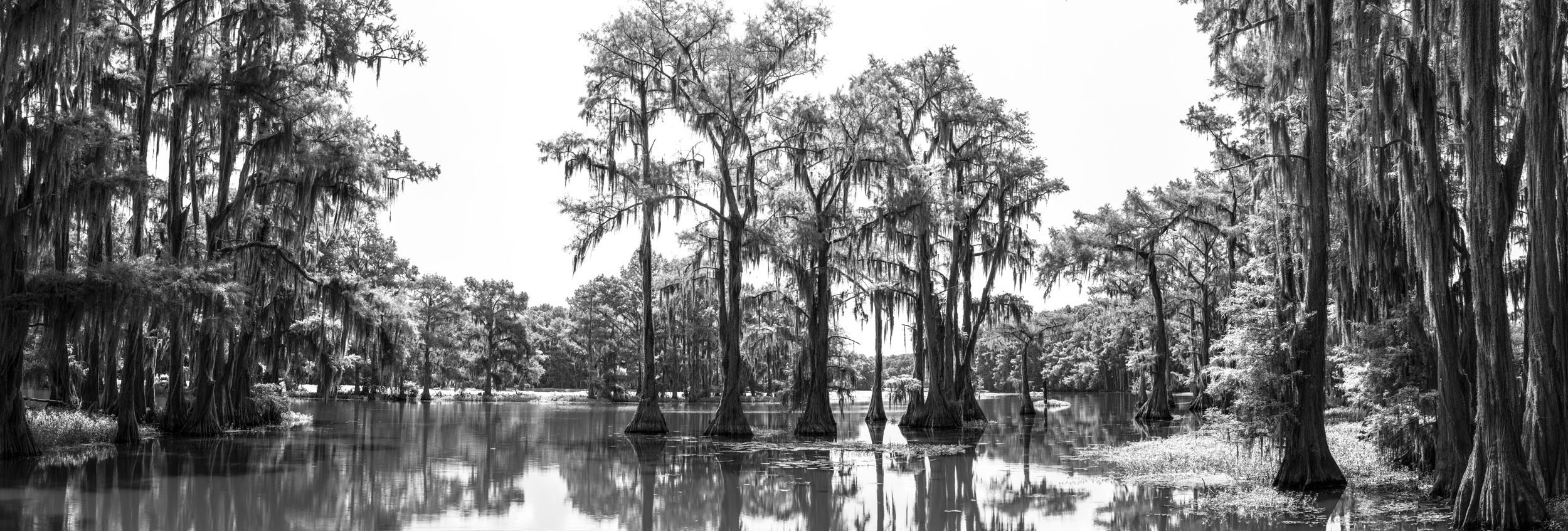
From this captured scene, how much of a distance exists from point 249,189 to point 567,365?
54.6 meters

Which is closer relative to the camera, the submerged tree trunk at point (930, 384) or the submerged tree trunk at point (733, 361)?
the submerged tree trunk at point (733, 361)

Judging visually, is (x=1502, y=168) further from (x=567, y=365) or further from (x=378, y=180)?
(x=567, y=365)

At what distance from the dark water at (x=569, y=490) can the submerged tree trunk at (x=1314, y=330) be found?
0.58 meters

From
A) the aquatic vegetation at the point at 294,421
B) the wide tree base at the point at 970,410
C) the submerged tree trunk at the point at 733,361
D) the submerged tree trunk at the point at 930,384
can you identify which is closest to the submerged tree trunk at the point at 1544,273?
the submerged tree trunk at the point at 733,361

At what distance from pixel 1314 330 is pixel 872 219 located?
15.3m

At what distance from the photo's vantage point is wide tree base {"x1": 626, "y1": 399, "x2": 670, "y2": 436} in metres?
26.3

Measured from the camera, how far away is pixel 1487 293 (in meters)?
9.88

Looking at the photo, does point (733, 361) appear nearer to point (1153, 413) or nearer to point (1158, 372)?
point (1153, 413)

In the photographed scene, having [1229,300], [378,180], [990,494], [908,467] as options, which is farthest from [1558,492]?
[378,180]

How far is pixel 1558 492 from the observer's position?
33.2 feet

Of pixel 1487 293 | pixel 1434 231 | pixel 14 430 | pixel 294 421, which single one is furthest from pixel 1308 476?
pixel 294 421

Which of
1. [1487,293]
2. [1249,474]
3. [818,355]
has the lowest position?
[1249,474]

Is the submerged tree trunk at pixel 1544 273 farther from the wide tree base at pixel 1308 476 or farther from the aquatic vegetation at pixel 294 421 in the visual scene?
the aquatic vegetation at pixel 294 421

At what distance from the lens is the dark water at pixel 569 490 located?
36.4 ft
